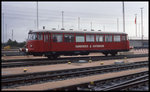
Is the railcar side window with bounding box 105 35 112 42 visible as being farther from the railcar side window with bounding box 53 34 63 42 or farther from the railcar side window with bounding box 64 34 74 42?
the railcar side window with bounding box 53 34 63 42

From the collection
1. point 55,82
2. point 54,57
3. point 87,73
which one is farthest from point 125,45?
point 55,82

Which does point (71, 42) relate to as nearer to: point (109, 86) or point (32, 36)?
point (32, 36)

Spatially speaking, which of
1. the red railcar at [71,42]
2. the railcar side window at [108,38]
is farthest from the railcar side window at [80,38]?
the railcar side window at [108,38]

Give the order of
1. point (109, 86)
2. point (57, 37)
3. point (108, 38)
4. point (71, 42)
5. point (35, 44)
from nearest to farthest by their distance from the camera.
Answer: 1. point (109, 86)
2. point (35, 44)
3. point (57, 37)
4. point (71, 42)
5. point (108, 38)

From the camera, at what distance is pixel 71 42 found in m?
22.1

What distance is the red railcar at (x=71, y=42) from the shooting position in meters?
20.7

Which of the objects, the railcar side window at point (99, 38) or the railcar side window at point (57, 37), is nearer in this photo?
the railcar side window at point (57, 37)

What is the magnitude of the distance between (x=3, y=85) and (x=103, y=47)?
16.5 meters

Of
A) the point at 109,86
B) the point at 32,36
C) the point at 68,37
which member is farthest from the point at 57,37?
the point at 109,86

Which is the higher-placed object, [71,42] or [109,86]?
[71,42]

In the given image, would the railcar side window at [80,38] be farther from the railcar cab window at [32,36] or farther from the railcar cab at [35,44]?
the railcar cab window at [32,36]

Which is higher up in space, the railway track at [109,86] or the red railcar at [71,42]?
the red railcar at [71,42]

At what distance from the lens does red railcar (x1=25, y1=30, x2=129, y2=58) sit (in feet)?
68.0

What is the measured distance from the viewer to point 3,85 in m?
9.48
